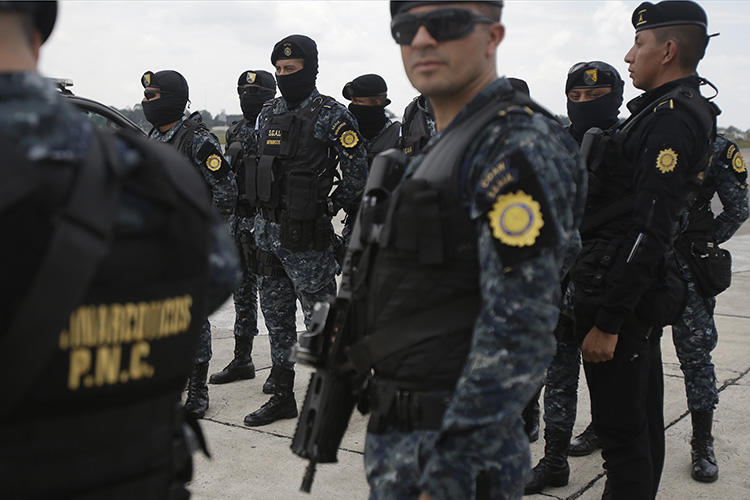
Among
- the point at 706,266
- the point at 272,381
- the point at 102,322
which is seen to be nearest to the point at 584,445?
the point at 706,266

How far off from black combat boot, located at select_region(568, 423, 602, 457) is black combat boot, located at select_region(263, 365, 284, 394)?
179 cm

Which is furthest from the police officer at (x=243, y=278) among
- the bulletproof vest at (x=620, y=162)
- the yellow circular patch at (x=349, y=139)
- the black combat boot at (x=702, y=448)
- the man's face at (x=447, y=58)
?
the man's face at (x=447, y=58)

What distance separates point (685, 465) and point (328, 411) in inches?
114

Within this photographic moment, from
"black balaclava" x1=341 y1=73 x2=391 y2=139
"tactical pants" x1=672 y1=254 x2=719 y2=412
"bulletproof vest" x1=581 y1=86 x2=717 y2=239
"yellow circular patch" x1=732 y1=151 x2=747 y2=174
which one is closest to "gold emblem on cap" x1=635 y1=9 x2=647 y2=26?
"bulletproof vest" x1=581 y1=86 x2=717 y2=239

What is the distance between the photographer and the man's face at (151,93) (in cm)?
536

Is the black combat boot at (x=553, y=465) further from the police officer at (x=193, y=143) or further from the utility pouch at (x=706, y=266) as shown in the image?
the police officer at (x=193, y=143)

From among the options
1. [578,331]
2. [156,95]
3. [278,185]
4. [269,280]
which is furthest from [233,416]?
[578,331]

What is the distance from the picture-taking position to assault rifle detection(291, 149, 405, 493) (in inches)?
84.8

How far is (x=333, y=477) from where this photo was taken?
4145 mm

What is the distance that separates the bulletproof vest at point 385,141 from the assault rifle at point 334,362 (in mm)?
3801

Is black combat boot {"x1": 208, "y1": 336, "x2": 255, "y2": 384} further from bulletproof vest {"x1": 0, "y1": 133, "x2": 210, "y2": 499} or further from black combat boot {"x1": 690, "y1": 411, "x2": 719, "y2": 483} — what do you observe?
bulletproof vest {"x1": 0, "y1": 133, "x2": 210, "y2": 499}

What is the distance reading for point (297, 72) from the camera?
5125mm

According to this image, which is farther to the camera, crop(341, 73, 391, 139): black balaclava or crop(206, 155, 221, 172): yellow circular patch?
crop(341, 73, 391, 139): black balaclava

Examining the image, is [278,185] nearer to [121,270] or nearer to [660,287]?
[660,287]
